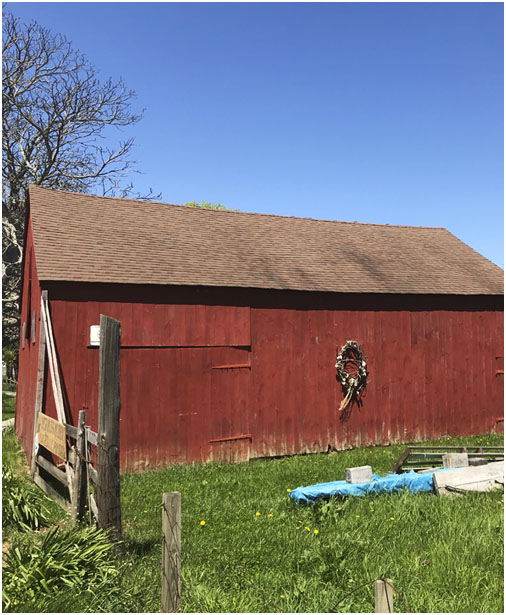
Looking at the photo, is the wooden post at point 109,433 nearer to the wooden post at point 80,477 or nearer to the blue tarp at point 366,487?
the wooden post at point 80,477

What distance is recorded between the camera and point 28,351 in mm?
14945

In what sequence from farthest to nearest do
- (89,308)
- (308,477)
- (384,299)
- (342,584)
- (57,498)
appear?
(384,299) → (89,308) → (308,477) → (57,498) → (342,584)

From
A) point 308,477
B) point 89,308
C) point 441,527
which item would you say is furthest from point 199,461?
point 441,527

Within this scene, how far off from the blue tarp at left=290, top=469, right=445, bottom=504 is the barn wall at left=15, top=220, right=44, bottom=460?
7.07 metres

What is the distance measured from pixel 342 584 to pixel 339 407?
8.84 metres

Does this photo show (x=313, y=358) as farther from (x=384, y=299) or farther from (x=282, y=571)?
(x=282, y=571)

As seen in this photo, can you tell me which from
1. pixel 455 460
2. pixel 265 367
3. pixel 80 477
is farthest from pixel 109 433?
pixel 265 367

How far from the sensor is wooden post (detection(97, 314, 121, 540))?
5898 mm

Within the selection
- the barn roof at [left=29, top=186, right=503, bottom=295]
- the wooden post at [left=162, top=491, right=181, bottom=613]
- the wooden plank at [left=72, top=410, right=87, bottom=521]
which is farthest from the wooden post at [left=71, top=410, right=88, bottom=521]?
the barn roof at [left=29, top=186, right=503, bottom=295]

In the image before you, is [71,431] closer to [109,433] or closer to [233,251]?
[109,433]

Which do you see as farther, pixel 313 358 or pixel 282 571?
pixel 313 358

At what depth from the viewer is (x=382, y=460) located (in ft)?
39.2

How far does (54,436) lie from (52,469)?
1091 millimetres

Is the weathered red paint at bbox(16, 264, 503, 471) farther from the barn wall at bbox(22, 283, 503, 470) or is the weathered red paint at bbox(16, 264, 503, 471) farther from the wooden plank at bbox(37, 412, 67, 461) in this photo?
the wooden plank at bbox(37, 412, 67, 461)
